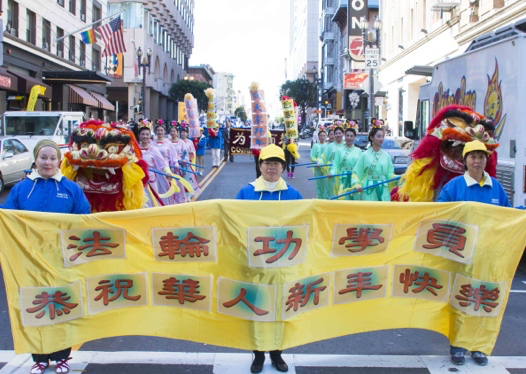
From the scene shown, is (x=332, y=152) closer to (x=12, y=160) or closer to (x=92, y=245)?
(x=12, y=160)

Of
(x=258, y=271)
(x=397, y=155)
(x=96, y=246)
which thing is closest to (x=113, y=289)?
(x=96, y=246)

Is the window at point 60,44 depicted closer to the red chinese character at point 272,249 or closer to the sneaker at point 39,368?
the sneaker at point 39,368

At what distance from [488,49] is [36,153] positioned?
21.7 feet

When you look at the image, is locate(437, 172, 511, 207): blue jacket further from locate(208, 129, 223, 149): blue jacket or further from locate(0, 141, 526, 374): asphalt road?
locate(208, 129, 223, 149): blue jacket

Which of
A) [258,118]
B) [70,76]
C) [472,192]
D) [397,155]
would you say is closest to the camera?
[472,192]

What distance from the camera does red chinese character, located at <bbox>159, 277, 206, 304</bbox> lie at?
492 centimetres

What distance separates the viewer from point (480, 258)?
5094mm

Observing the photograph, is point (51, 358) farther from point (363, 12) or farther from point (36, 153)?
point (363, 12)

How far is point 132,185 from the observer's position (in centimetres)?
705

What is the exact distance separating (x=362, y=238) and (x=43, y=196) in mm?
2492

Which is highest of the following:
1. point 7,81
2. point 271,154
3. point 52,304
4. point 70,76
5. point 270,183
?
point 70,76

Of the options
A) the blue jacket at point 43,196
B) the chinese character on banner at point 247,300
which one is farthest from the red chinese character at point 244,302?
the blue jacket at point 43,196

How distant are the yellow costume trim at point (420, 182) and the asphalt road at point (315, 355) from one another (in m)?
1.61

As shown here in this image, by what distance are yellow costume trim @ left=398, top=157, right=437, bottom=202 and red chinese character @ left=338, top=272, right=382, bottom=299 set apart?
237 cm
